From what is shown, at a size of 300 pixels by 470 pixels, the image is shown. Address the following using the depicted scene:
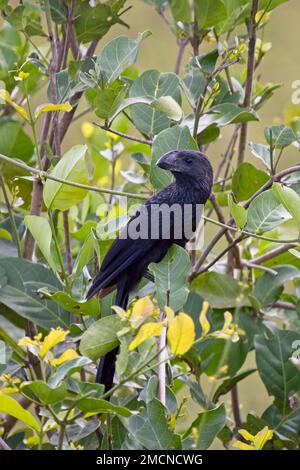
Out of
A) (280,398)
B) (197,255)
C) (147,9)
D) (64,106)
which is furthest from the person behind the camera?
(147,9)

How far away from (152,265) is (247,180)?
0.52 metres

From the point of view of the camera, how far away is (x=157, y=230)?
91.5 inches

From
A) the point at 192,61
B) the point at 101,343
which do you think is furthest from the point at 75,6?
the point at 101,343

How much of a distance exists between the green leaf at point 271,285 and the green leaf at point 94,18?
0.79 m

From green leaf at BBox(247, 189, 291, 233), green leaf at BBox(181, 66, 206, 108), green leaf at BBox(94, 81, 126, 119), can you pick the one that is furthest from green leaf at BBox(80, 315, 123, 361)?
green leaf at BBox(181, 66, 206, 108)

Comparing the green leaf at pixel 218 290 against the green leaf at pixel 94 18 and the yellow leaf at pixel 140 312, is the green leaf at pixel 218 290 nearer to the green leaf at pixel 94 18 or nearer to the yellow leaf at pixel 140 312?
the green leaf at pixel 94 18

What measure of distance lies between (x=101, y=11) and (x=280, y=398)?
1078 mm

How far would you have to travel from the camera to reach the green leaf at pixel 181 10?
226 centimetres

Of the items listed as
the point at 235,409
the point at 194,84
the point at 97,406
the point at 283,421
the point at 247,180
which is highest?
the point at 194,84

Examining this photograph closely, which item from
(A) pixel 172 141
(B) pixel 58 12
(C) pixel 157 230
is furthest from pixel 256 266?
(B) pixel 58 12

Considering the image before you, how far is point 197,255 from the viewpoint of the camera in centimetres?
265

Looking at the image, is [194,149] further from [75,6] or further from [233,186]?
[75,6]

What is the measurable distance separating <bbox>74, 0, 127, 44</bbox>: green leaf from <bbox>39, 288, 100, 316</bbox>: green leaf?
0.79 metres

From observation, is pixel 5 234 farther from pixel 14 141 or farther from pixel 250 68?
pixel 250 68
